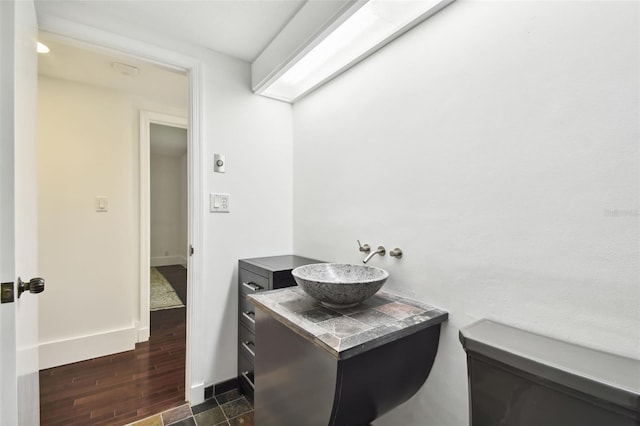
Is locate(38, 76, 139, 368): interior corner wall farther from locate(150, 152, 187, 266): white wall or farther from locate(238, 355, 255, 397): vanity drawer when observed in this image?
locate(150, 152, 187, 266): white wall

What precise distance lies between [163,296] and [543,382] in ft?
13.9

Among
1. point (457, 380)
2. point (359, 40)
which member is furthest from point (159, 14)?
point (457, 380)

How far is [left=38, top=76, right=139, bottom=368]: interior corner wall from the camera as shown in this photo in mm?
2164

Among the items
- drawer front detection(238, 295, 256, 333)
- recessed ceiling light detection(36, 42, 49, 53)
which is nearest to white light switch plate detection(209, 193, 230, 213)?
drawer front detection(238, 295, 256, 333)

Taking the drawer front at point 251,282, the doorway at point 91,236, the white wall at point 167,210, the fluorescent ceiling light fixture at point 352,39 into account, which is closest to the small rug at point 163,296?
the doorway at point 91,236

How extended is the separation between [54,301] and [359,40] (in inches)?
115

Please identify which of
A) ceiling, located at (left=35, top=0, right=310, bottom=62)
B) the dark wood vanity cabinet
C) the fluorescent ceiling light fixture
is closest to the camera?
the fluorescent ceiling light fixture

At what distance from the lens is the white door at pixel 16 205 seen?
0.74m

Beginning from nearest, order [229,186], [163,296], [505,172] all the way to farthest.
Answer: [505,172], [229,186], [163,296]

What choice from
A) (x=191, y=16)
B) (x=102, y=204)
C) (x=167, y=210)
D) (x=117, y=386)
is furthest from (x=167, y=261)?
(x=191, y=16)

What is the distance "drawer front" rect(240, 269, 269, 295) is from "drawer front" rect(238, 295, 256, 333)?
0.22 ft

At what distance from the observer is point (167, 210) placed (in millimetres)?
6184

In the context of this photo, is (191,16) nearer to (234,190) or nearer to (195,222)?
(234,190)

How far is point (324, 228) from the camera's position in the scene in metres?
1.80
